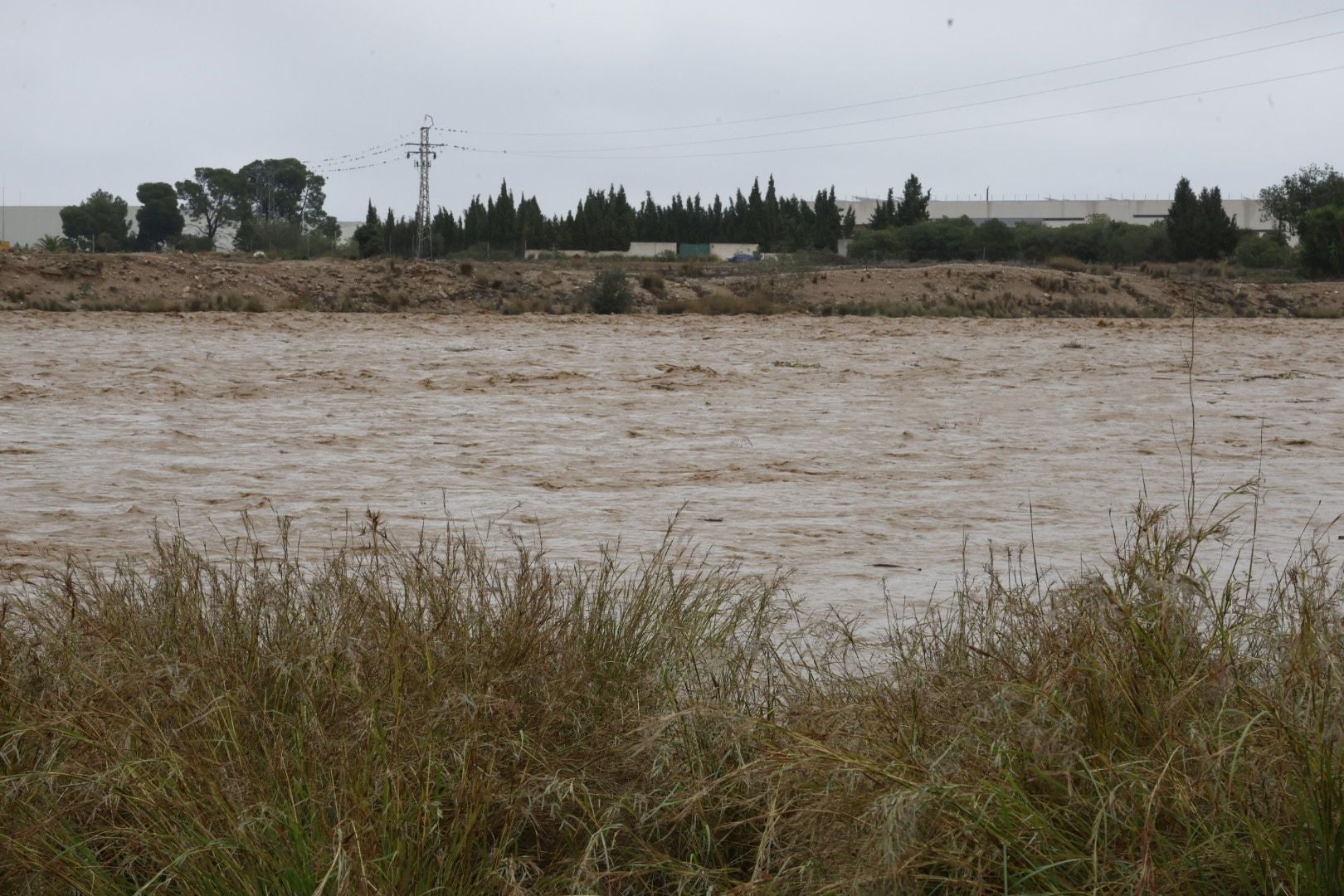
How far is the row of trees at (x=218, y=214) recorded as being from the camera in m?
74.5

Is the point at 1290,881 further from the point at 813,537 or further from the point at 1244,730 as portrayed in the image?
the point at 813,537

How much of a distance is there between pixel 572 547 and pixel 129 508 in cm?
267

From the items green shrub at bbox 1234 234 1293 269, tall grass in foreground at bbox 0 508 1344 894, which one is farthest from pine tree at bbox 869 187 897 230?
tall grass in foreground at bbox 0 508 1344 894

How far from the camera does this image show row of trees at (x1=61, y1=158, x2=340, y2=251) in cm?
7450

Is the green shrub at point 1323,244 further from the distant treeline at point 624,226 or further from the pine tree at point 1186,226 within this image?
the distant treeline at point 624,226

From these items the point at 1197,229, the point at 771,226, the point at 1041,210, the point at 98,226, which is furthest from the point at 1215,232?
the point at 98,226

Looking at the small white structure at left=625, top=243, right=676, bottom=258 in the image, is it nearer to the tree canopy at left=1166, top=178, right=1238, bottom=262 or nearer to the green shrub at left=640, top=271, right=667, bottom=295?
the tree canopy at left=1166, top=178, right=1238, bottom=262

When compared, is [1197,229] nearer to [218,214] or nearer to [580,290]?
[580,290]

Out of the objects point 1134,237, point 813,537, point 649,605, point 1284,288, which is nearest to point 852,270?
point 1284,288

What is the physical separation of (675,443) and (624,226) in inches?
2516

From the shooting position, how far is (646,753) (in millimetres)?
3074

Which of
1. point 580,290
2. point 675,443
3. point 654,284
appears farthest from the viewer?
point 654,284

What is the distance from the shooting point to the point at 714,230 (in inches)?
3179

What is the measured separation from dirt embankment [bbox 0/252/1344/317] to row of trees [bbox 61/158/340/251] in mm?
28613
